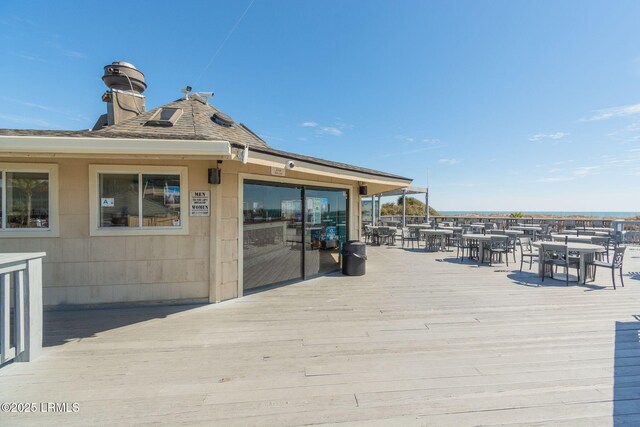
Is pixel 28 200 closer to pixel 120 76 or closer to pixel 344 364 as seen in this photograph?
pixel 120 76

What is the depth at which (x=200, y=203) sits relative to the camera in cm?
429

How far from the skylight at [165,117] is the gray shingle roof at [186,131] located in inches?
2.7

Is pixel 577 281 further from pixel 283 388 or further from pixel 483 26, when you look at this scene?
pixel 483 26

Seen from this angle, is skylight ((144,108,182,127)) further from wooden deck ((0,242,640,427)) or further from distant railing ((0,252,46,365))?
wooden deck ((0,242,640,427))

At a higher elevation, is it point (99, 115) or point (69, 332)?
point (99, 115)

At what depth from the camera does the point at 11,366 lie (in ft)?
8.05

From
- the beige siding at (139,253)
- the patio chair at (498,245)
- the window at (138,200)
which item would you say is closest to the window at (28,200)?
the beige siding at (139,253)

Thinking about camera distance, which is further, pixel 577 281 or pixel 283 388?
pixel 577 281

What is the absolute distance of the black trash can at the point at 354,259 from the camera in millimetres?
6305

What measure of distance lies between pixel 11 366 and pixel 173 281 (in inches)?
76.4

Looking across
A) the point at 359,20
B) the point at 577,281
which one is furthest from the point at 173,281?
the point at 359,20

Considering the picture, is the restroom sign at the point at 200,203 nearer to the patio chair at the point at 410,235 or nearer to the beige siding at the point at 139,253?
the beige siding at the point at 139,253

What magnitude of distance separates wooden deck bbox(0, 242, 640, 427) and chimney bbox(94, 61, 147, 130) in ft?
14.7

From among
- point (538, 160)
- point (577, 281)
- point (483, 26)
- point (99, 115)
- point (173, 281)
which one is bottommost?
point (577, 281)
